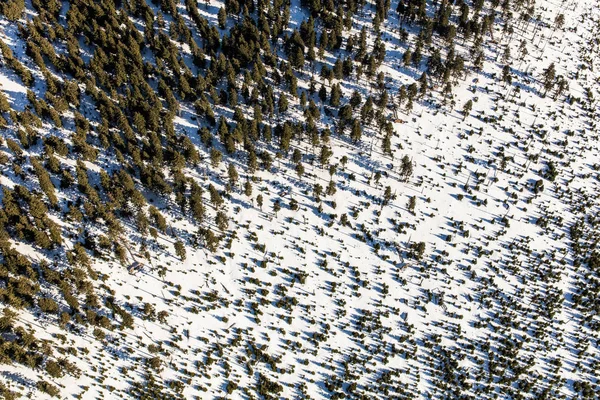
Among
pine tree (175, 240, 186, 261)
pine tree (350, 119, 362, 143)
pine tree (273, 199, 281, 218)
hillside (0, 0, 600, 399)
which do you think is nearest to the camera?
hillside (0, 0, 600, 399)

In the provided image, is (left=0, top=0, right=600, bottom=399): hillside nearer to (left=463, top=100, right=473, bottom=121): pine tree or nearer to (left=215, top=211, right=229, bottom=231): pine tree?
(left=215, top=211, right=229, bottom=231): pine tree

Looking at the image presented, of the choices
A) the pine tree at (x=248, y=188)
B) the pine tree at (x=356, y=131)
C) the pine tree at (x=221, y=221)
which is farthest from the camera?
the pine tree at (x=356, y=131)

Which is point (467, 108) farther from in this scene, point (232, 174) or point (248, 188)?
point (232, 174)

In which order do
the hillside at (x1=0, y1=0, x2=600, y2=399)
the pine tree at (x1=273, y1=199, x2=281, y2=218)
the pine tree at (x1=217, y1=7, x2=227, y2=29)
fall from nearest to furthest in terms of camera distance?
1. the hillside at (x1=0, y1=0, x2=600, y2=399)
2. the pine tree at (x1=273, y1=199, x2=281, y2=218)
3. the pine tree at (x1=217, y1=7, x2=227, y2=29)

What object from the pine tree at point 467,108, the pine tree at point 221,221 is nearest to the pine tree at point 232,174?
the pine tree at point 221,221

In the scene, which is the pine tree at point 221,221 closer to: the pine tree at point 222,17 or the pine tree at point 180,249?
the pine tree at point 180,249

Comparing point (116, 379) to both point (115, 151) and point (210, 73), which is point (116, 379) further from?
point (210, 73)

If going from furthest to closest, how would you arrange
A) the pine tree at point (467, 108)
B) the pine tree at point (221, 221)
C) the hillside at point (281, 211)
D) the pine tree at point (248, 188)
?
the pine tree at point (467, 108) < the pine tree at point (248, 188) < the pine tree at point (221, 221) < the hillside at point (281, 211)

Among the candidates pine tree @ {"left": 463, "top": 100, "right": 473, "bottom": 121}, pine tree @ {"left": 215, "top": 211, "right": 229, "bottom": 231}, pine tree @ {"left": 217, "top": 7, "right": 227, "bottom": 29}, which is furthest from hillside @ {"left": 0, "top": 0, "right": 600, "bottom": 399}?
pine tree @ {"left": 463, "top": 100, "right": 473, "bottom": 121}

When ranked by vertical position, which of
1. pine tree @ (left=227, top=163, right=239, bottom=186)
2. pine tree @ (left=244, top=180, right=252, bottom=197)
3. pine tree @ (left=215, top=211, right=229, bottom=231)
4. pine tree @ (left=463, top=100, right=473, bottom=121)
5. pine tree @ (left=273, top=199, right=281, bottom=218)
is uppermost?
pine tree @ (left=463, top=100, right=473, bottom=121)

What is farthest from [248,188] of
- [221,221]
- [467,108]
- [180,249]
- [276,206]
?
[467,108]
